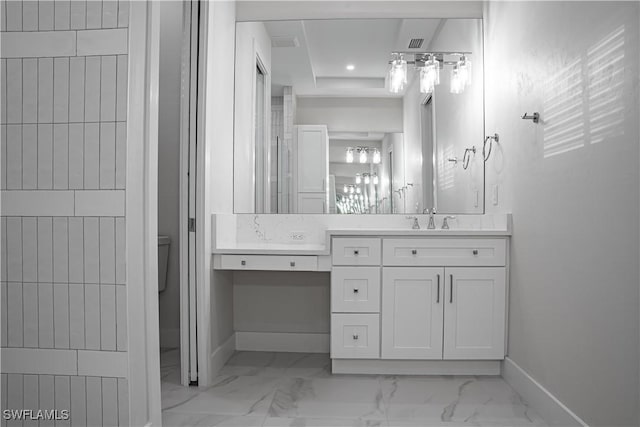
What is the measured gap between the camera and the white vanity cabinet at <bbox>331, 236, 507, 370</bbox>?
7.75ft

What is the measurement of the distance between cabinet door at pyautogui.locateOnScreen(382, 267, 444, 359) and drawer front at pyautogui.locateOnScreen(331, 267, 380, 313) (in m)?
0.06

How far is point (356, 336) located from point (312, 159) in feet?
4.01

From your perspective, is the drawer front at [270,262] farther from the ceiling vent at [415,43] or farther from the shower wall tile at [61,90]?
the ceiling vent at [415,43]

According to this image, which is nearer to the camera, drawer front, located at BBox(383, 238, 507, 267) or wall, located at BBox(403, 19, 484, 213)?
drawer front, located at BBox(383, 238, 507, 267)

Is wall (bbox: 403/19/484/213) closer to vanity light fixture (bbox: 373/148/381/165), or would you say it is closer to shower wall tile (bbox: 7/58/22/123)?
vanity light fixture (bbox: 373/148/381/165)

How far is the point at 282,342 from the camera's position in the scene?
2945 millimetres

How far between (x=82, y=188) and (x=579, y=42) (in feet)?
6.25

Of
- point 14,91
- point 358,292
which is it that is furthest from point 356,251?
point 14,91

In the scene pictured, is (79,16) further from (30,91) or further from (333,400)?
(333,400)

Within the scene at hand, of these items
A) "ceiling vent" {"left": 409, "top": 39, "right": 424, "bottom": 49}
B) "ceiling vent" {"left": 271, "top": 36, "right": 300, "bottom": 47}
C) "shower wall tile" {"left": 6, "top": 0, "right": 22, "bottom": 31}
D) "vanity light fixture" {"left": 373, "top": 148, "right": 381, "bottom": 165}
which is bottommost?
"vanity light fixture" {"left": 373, "top": 148, "right": 381, "bottom": 165}

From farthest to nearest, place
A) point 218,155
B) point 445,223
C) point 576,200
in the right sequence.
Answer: point 445,223
point 218,155
point 576,200

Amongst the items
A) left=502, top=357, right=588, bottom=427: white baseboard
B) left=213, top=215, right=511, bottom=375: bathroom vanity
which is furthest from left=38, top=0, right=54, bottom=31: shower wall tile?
left=502, top=357, right=588, bottom=427: white baseboard

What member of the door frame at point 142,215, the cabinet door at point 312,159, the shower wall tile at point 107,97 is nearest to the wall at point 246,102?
the cabinet door at point 312,159

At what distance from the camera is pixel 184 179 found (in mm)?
2305
